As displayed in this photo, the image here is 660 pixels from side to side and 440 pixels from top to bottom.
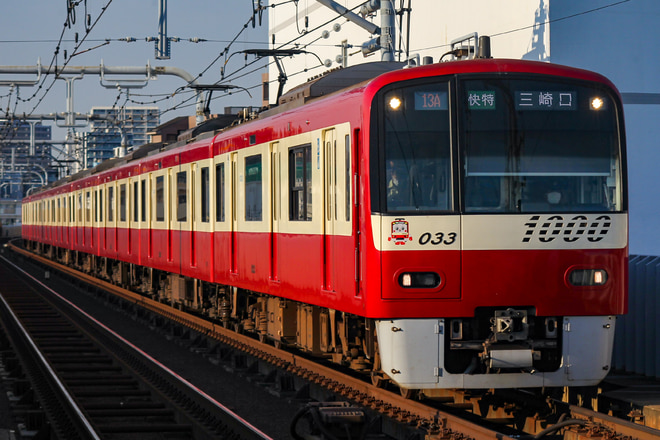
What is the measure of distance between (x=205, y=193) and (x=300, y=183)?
5.10 m

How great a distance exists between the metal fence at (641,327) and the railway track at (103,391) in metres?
4.28

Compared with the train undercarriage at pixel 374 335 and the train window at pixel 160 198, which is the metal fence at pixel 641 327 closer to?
the train undercarriage at pixel 374 335

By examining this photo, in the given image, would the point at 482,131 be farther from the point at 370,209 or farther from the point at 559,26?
the point at 559,26

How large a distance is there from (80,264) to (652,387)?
2770 centimetres

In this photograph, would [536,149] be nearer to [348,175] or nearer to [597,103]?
[597,103]

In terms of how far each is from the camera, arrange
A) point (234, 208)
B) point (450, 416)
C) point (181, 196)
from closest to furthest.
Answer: point (450, 416), point (234, 208), point (181, 196)

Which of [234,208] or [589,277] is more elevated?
[234,208]

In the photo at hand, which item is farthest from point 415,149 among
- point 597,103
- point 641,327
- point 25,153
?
point 25,153

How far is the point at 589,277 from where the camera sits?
28.3 ft

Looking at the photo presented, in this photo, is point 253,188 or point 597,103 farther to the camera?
point 253,188

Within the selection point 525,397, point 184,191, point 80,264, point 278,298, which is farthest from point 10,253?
point 525,397

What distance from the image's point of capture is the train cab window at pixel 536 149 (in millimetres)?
8508

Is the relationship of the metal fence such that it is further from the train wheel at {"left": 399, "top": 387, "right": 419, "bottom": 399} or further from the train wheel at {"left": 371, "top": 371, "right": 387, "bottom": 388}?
the train wheel at {"left": 371, "top": 371, "right": 387, "bottom": 388}

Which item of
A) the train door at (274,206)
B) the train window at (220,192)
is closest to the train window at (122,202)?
the train window at (220,192)
